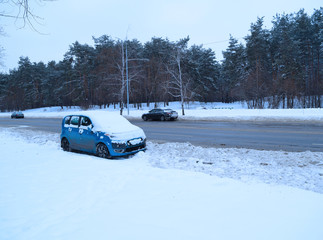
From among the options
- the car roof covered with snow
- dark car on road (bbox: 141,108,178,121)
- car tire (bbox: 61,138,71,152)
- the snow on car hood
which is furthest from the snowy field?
dark car on road (bbox: 141,108,178,121)

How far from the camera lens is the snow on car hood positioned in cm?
752

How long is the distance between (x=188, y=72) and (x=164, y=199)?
49399 millimetres

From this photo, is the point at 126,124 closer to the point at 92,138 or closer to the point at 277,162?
the point at 92,138

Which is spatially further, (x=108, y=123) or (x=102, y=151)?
(x=108, y=123)

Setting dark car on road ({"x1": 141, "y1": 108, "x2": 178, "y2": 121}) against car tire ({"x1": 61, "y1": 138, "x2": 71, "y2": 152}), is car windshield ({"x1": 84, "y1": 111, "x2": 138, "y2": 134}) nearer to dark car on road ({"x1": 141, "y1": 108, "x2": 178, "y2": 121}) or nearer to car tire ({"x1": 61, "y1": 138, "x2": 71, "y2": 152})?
car tire ({"x1": 61, "y1": 138, "x2": 71, "y2": 152})

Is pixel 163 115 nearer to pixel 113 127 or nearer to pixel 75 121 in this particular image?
pixel 75 121

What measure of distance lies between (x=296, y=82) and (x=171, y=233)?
4040cm

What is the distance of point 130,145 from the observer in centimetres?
759

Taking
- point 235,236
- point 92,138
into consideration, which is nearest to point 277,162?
point 235,236

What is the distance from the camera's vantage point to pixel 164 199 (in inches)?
156

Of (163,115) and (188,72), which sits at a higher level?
(188,72)

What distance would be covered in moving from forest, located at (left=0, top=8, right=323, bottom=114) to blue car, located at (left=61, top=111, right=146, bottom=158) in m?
17.9

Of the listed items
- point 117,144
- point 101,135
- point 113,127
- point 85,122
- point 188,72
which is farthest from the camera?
point 188,72

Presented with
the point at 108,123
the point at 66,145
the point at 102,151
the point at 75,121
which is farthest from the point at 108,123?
the point at 66,145
